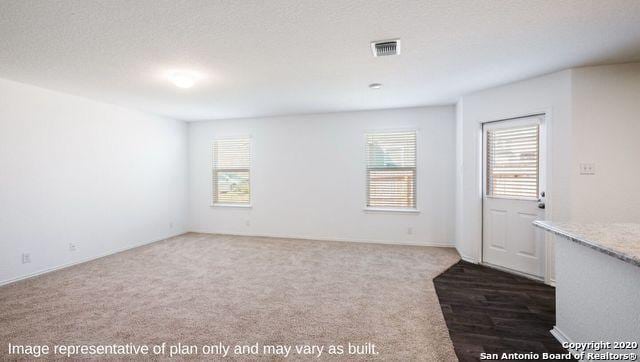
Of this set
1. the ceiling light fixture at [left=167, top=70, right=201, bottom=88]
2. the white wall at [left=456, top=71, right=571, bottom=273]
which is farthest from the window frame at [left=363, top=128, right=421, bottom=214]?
the ceiling light fixture at [left=167, top=70, right=201, bottom=88]

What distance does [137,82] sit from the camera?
3.65 metres

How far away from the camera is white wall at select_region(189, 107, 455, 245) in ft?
16.7

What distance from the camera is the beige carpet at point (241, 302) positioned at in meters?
2.29

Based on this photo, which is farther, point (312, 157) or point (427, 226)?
point (312, 157)

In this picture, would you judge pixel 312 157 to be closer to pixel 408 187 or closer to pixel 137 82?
pixel 408 187

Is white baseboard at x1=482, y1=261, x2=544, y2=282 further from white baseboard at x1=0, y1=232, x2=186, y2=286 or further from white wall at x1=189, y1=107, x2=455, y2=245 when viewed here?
white baseboard at x1=0, y1=232, x2=186, y2=286

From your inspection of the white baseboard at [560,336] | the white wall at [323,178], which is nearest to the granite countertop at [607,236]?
the white baseboard at [560,336]

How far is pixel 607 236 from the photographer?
72.4 inches

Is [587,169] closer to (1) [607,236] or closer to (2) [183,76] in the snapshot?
(1) [607,236]

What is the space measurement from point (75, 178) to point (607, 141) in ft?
22.2

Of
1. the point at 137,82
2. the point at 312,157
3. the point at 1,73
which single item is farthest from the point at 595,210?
the point at 1,73

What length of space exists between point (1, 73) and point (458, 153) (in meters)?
6.04

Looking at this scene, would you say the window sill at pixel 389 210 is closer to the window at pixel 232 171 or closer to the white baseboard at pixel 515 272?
the white baseboard at pixel 515 272

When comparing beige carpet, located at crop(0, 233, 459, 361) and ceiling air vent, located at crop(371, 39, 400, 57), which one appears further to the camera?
ceiling air vent, located at crop(371, 39, 400, 57)
